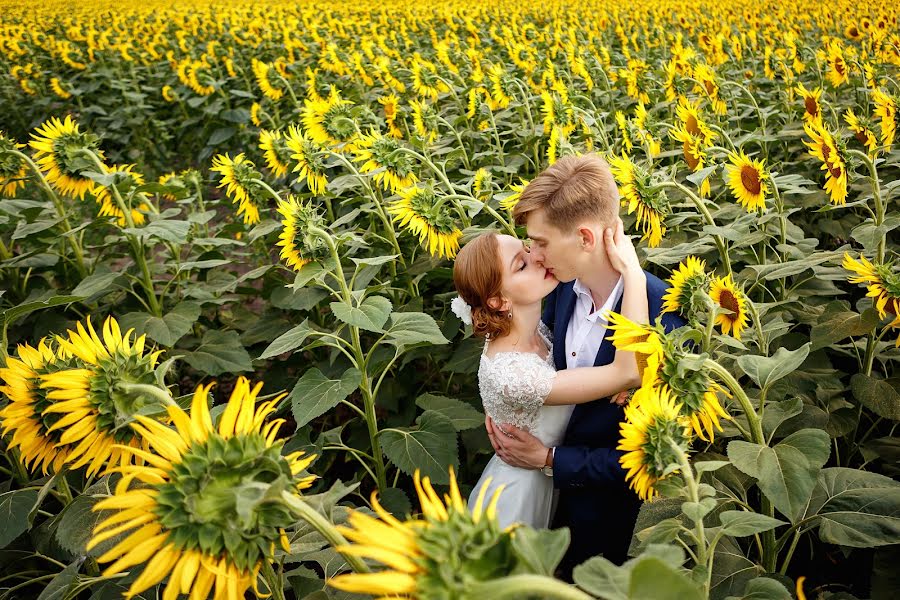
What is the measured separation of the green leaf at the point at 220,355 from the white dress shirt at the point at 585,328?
4.30 ft

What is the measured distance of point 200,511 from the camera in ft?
2.88

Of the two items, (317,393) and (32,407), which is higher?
(32,407)

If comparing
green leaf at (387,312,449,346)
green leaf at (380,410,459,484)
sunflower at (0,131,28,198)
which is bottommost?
green leaf at (380,410,459,484)

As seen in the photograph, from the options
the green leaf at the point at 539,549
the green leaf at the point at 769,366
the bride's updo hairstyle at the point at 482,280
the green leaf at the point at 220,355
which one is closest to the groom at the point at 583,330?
the bride's updo hairstyle at the point at 482,280

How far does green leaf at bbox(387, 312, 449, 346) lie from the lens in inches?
81.0

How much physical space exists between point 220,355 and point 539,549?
94.0 inches

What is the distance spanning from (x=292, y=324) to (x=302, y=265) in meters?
0.97

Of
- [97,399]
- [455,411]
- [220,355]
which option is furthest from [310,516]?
[220,355]

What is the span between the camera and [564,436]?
7.56ft

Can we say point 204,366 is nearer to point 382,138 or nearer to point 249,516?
point 382,138

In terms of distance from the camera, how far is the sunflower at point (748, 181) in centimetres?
262

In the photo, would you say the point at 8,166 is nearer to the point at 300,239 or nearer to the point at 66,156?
the point at 66,156

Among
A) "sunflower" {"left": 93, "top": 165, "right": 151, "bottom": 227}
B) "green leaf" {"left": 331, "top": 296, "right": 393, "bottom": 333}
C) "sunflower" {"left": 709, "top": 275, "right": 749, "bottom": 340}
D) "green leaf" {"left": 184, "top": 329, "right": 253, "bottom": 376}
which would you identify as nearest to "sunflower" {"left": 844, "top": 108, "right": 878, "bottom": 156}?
"sunflower" {"left": 709, "top": 275, "right": 749, "bottom": 340}

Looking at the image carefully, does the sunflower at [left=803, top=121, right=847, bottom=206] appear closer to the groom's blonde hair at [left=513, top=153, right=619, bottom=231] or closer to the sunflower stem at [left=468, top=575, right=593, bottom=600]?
the groom's blonde hair at [left=513, top=153, right=619, bottom=231]
